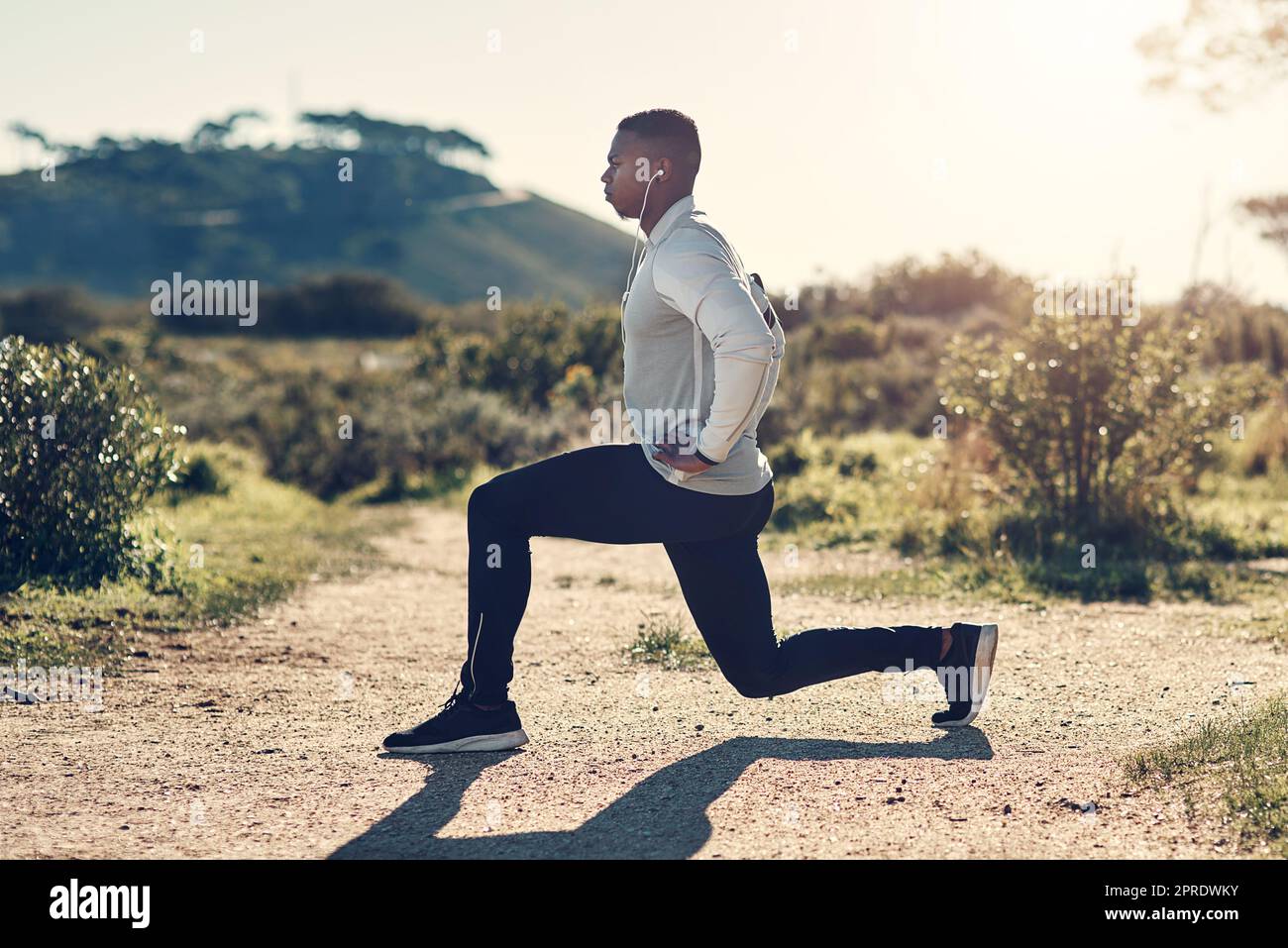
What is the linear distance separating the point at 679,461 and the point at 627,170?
0.92m

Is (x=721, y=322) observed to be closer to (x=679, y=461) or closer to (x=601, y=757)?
(x=679, y=461)

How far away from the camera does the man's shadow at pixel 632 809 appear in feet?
11.8

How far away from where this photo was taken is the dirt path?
3680 millimetres

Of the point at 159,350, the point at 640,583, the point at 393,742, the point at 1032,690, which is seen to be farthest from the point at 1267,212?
the point at 393,742

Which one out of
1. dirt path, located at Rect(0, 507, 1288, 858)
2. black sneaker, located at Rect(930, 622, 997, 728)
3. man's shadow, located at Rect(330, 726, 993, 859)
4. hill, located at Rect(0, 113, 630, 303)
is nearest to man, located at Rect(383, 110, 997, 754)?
man's shadow, located at Rect(330, 726, 993, 859)

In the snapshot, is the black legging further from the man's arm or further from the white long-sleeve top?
the man's arm

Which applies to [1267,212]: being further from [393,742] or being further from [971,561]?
[393,742]

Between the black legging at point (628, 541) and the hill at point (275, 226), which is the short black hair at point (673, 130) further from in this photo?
the hill at point (275, 226)

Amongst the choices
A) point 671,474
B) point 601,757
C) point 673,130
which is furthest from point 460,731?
point 673,130

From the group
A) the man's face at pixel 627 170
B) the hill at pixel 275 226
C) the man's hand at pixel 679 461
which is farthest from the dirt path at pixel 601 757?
the hill at pixel 275 226

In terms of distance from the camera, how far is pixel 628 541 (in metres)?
4.21

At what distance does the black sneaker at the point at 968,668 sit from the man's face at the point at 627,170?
187cm

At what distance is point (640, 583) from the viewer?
354 inches
